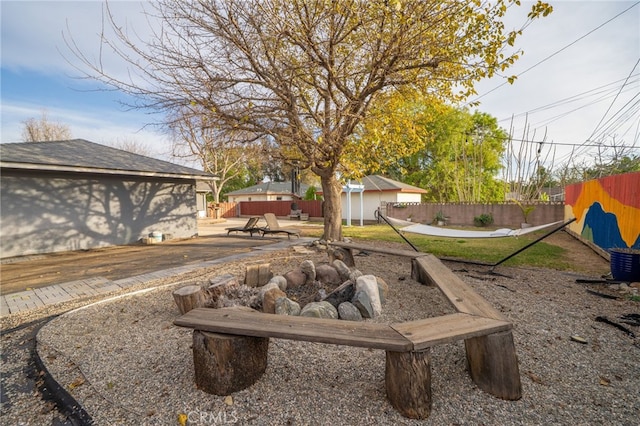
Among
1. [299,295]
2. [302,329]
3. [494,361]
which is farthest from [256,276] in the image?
[494,361]

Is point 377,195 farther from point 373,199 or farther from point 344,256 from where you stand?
point 344,256

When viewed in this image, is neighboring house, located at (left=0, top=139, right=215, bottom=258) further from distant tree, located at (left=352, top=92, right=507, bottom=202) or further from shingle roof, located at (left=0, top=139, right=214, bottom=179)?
distant tree, located at (left=352, top=92, right=507, bottom=202)

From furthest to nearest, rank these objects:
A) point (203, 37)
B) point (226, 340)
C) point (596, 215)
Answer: point (596, 215)
point (203, 37)
point (226, 340)

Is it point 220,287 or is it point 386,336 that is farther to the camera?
point 220,287

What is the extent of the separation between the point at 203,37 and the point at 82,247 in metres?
7.26

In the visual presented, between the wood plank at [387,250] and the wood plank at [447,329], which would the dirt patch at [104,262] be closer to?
the wood plank at [387,250]

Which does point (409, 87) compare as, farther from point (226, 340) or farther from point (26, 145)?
point (26, 145)

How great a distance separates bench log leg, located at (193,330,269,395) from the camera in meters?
1.85

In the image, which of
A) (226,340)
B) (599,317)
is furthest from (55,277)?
(599,317)

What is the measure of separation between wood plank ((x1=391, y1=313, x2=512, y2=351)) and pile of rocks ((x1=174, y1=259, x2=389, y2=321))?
1.15 meters

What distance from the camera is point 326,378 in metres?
2.03

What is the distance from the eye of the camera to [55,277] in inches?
213

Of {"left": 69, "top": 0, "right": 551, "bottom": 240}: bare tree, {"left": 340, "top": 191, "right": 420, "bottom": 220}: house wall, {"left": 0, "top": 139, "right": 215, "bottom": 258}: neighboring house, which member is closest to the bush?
{"left": 340, "top": 191, "right": 420, "bottom": 220}: house wall

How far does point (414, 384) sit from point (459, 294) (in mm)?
1116
